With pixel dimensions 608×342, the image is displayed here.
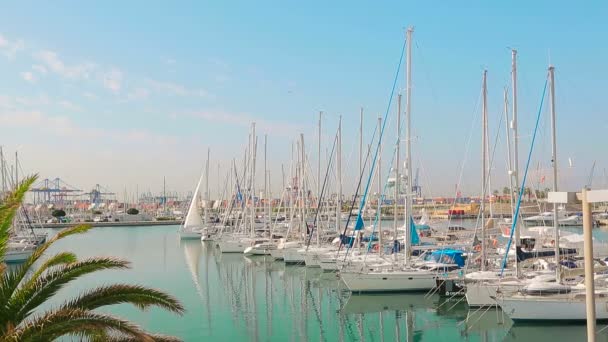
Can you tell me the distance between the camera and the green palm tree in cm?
745

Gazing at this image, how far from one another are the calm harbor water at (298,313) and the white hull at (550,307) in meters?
0.37

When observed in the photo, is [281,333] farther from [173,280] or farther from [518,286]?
[173,280]

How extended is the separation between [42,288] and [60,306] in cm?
39

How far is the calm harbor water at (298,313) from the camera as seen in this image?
2084 centimetres

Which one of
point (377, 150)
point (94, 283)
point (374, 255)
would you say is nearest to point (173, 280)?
point (94, 283)

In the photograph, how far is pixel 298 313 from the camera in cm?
2512

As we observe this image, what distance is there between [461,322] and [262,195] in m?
43.6

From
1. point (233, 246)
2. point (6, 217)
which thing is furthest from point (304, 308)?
point (233, 246)

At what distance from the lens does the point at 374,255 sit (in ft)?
113

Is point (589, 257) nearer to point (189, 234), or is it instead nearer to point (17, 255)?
point (17, 255)

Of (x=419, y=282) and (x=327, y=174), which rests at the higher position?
(x=327, y=174)

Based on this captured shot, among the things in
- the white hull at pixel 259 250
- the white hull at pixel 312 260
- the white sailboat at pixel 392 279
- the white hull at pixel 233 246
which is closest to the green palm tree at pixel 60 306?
the white sailboat at pixel 392 279

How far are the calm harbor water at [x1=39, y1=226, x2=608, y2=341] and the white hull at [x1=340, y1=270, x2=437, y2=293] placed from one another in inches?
17.3

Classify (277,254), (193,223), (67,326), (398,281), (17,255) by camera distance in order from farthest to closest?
(193,223) < (277,254) < (17,255) < (398,281) < (67,326)
